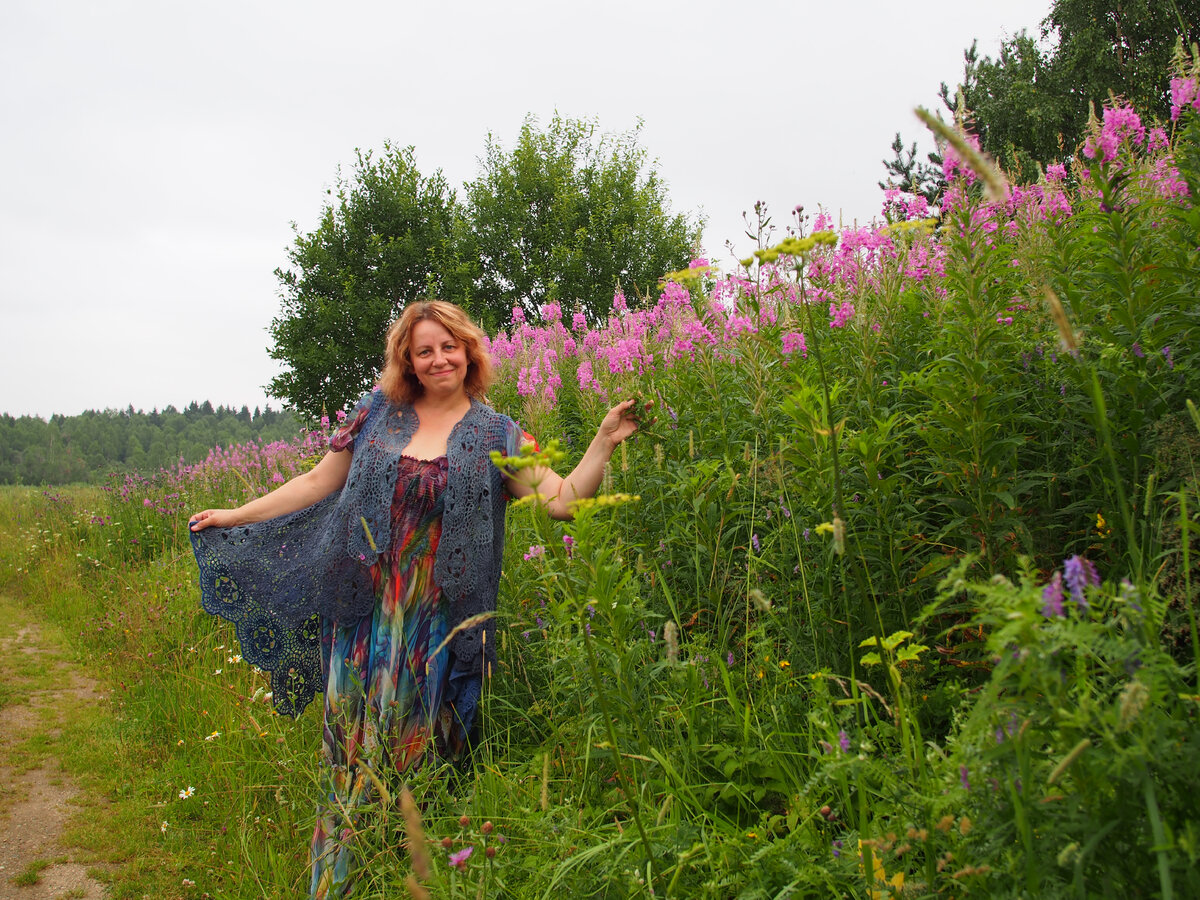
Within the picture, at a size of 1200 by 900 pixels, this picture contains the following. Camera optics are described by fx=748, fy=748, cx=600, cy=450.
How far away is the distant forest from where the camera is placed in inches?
2126

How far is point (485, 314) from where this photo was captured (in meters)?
21.5

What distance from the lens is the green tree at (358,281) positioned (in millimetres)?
22422

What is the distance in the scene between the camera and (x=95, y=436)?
62312 millimetres

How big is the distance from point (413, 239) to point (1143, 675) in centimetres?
2439

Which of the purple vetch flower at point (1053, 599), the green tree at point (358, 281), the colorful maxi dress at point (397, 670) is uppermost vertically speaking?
the green tree at point (358, 281)

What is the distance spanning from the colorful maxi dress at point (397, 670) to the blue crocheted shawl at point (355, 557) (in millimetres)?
61

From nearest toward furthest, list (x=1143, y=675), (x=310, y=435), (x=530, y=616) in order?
1. (x=1143, y=675)
2. (x=530, y=616)
3. (x=310, y=435)

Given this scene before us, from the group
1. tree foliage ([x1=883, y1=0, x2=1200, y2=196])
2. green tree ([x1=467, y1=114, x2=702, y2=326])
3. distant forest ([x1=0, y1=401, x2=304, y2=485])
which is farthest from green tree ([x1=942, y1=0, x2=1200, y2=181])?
distant forest ([x1=0, y1=401, x2=304, y2=485])

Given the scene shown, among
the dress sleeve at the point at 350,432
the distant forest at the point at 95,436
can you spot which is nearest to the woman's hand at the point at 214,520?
the dress sleeve at the point at 350,432

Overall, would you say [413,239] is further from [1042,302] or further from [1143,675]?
[1143,675]

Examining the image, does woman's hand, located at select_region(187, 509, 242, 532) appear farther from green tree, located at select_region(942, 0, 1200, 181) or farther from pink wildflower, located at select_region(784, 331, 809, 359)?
green tree, located at select_region(942, 0, 1200, 181)

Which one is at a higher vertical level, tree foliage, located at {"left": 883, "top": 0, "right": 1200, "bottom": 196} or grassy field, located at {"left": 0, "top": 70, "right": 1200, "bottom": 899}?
tree foliage, located at {"left": 883, "top": 0, "right": 1200, "bottom": 196}

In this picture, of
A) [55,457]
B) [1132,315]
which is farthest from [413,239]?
[55,457]

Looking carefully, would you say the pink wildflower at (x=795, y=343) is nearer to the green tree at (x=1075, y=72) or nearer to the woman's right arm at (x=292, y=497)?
the woman's right arm at (x=292, y=497)
